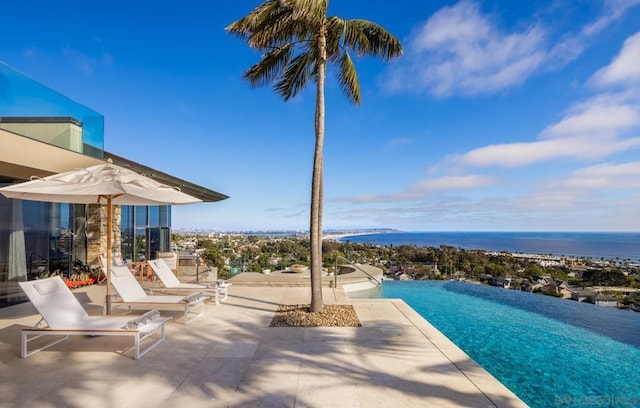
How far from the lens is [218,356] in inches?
165

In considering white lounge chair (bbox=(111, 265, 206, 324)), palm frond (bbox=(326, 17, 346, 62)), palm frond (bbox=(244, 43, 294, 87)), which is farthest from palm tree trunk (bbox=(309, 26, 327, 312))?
white lounge chair (bbox=(111, 265, 206, 324))

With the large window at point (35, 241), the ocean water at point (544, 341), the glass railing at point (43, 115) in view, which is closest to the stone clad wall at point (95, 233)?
the large window at point (35, 241)

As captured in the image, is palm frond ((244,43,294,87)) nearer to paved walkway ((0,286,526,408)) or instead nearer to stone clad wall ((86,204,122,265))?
paved walkway ((0,286,526,408))

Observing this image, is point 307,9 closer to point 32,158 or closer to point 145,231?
point 32,158

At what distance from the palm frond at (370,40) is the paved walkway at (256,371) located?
5.79 m

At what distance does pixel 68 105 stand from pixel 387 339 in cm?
900

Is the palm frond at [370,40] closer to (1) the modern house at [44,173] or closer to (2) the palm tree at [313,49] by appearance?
(2) the palm tree at [313,49]

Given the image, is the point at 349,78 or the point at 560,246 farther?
the point at 560,246

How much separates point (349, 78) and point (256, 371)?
6.30 m

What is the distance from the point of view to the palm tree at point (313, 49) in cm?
582

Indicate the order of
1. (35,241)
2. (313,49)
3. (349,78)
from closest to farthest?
1. (313,49)
2. (349,78)
3. (35,241)

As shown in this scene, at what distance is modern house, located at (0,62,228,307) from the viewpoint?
19.1 feet

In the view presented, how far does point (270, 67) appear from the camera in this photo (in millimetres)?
7180

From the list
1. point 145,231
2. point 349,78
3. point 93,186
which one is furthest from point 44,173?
point 349,78
